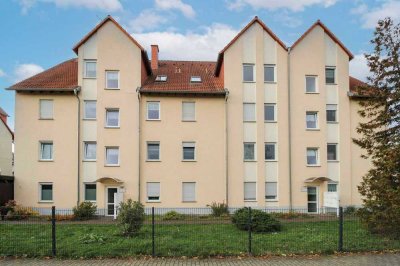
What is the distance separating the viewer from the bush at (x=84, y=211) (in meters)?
23.8

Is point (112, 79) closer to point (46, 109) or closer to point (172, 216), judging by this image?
point (46, 109)

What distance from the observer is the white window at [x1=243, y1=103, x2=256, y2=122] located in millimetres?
27375

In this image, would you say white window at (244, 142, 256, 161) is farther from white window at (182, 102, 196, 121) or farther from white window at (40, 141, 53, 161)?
white window at (40, 141, 53, 161)

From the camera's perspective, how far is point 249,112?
27.5m

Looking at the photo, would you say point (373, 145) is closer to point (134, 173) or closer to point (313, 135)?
point (313, 135)

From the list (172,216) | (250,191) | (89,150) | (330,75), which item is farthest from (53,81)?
(330,75)

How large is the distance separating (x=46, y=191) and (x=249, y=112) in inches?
589

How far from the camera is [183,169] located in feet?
87.7

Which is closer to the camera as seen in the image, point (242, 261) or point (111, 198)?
point (242, 261)

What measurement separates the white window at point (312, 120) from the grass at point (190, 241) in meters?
12.4

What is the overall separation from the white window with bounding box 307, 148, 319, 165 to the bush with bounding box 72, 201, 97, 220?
15.1 meters

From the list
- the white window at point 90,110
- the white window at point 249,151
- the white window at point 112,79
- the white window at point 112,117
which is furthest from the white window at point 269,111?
the white window at point 90,110

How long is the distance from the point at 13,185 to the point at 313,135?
21251 mm

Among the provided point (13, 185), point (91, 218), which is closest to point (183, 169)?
point (91, 218)
